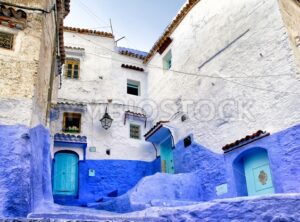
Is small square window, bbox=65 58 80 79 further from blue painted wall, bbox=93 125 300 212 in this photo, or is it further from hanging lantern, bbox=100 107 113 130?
blue painted wall, bbox=93 125 300 212

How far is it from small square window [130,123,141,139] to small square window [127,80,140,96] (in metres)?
2.16

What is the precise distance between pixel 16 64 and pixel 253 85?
7.33m

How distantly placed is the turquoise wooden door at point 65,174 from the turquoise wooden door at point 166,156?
13.2ft

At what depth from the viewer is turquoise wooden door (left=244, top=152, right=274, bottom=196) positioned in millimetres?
9930

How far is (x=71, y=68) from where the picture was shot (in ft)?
54.9

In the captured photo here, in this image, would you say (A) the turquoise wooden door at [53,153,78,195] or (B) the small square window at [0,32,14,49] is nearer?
(B) the small square window at [0,32,14,49]

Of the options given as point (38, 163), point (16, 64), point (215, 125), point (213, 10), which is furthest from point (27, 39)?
point (213, 10)

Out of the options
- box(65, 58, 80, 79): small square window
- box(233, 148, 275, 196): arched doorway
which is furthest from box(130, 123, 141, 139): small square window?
box(233, 148, 275, 196): arched doorway

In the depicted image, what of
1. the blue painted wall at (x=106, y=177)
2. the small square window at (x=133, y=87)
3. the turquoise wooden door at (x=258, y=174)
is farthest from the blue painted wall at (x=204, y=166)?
the small square window at (x=133, y=87)

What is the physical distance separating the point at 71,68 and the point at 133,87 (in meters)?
3.51

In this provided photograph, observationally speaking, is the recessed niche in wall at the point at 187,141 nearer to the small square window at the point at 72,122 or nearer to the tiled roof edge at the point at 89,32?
the small square window at the point at 72,122

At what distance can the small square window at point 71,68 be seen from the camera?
16547mm

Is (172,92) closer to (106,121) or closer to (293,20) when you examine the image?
(106,121)

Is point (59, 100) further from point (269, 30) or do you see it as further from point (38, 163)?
point (269, 30)
